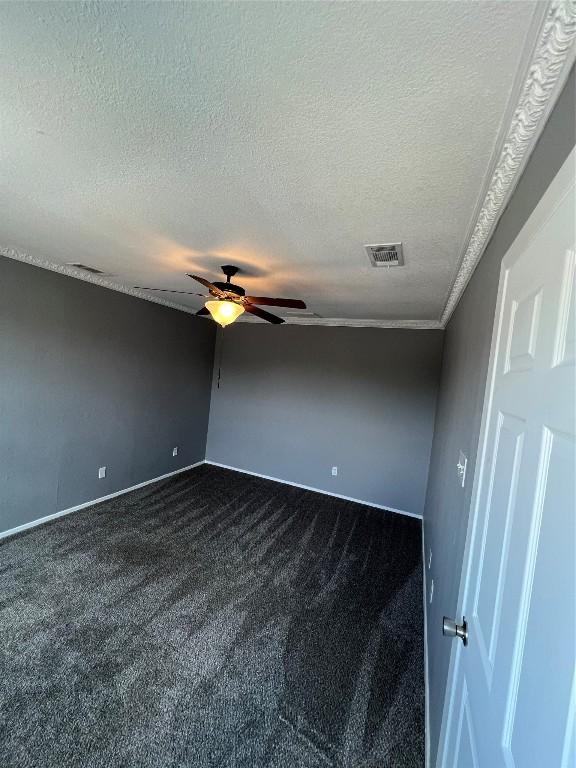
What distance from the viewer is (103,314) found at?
12.0 feet

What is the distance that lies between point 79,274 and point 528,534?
3.85 m

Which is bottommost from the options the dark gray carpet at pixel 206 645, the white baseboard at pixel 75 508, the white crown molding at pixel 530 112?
the dark gray carpet at pixel 206 645

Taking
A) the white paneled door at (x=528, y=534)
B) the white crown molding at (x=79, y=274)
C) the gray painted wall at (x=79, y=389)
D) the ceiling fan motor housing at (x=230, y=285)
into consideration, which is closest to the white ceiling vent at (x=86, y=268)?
the white crown molding at (x=79, y=274)

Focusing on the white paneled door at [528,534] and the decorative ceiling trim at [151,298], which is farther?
the decorative ceiling trim at [151,298]

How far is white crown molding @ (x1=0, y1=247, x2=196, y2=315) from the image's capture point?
9.29 ft

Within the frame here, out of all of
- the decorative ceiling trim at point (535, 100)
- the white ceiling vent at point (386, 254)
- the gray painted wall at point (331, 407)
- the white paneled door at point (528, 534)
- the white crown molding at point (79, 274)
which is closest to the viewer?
the white paneled door at point (528, 534)

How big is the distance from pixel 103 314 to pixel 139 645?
2997mm

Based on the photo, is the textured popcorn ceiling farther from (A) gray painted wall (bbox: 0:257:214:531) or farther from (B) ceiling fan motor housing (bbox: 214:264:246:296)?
(A) gray painted wall (bbox: 0:257:214:531)

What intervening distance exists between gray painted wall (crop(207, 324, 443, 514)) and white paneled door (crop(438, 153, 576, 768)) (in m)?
3.46

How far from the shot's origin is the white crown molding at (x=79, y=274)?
283cm

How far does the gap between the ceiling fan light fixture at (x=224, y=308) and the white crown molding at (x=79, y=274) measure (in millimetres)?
1697

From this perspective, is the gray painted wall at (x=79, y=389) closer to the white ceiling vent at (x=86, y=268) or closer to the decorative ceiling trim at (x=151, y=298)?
the decorative ceiling trim at (x=151, y=298)

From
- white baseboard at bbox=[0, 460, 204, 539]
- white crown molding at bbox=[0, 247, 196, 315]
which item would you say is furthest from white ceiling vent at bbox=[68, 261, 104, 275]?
white baseboard at bbox=[0, 460, 204, 539]

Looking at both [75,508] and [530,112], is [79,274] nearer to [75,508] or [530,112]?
[75,508]
